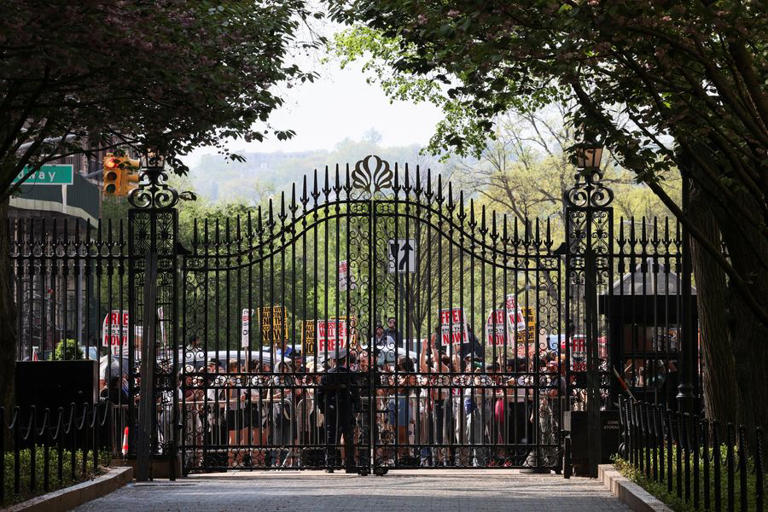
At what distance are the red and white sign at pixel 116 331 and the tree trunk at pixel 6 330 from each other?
103 centimetres

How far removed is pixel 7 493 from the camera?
11555mm

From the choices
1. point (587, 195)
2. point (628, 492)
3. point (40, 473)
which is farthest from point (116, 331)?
point (628, 492)

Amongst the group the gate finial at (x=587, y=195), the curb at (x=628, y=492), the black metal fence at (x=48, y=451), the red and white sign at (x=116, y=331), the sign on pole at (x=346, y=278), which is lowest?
the curb at (x=628, y=492)

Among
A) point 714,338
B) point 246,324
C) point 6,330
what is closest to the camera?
point 6,330

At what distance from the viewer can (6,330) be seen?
14.8 m

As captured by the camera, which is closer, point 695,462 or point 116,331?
point 695,462

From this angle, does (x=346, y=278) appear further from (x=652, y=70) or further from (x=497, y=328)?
(x=497, y=328)

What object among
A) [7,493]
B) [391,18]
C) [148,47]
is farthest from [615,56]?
[7,493]

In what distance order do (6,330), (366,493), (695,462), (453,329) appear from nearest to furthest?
(695,462)
(366,493)
(6,330)
(453,329)

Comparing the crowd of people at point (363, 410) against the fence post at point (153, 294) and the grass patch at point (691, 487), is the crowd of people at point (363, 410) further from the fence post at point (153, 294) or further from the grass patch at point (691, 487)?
the grass patch at point (691, 487)

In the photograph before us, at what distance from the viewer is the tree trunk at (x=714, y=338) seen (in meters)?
16.0

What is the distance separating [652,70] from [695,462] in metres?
3.14

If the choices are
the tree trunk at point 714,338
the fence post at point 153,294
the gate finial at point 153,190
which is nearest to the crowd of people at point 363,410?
the fence post at point 153,294

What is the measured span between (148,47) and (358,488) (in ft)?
18.8
